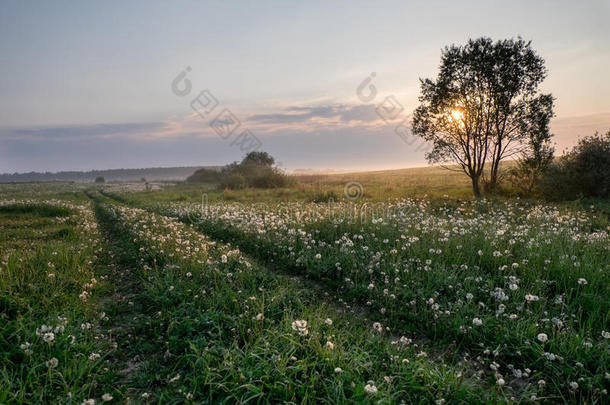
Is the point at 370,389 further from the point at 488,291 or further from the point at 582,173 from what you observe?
the point at 582,173

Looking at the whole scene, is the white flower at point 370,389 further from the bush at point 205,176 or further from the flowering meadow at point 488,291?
the bush at point 205,176

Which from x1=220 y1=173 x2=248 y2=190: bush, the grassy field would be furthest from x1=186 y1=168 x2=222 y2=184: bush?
the grassy field

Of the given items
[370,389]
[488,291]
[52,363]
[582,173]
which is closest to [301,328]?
[370,389]

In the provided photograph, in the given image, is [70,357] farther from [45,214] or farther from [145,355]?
[45,214]

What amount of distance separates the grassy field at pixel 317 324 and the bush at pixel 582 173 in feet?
44.4

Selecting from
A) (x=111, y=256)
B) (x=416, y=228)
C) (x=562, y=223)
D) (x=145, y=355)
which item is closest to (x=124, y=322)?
(x=145, y=355)

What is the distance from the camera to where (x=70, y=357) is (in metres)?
4.03

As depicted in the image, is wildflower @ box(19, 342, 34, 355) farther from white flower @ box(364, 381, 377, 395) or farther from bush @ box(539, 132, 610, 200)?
bush @ box(539, 132, 610, 200)

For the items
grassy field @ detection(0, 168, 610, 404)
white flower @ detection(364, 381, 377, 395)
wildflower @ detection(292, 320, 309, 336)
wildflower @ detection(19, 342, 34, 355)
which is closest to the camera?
white flower @ detection(364, 381, 377, 395)

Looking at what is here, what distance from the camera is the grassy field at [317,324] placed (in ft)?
11.6

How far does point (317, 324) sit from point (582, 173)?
22.0 metres

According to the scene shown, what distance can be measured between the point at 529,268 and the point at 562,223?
6841mm

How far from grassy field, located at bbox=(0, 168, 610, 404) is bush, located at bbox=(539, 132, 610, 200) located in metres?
13.5

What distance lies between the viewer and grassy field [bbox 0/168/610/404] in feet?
11.6
